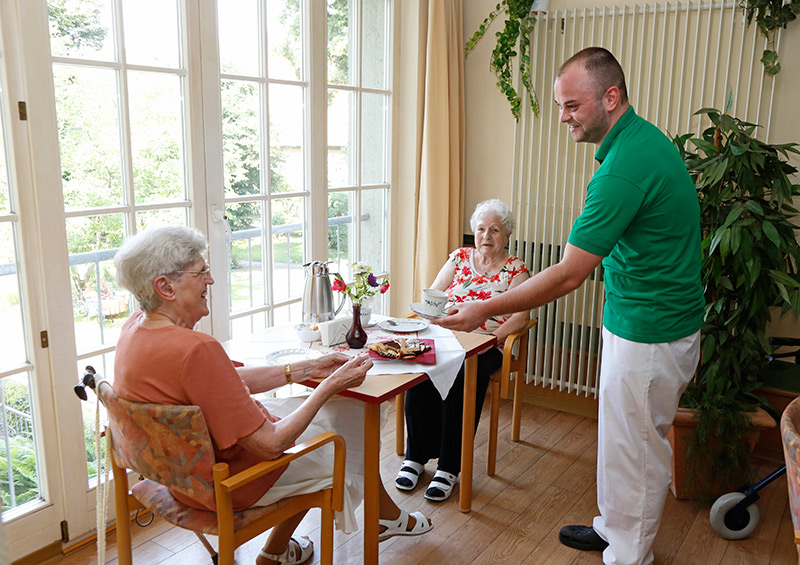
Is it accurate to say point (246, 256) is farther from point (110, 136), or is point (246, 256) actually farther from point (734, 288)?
point (734, 288)

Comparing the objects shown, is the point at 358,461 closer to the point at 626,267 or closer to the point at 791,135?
the point at 626,267

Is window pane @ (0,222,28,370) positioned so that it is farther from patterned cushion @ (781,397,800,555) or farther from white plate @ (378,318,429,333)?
patterned cushion @ (781,397,800,555)

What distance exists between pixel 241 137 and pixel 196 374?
5.14 feet

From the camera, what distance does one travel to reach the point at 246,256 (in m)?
3.08

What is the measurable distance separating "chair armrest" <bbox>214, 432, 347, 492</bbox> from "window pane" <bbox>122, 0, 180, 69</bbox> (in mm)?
1590

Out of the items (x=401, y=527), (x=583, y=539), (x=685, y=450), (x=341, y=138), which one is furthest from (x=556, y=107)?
(x=401, y=527)

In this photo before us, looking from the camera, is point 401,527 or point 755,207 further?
point 755,207

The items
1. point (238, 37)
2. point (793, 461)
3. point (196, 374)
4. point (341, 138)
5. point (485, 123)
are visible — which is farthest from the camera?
point (485, 123)

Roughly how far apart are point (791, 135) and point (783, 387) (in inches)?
46.9

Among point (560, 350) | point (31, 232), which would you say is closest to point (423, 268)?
point (560, 350)

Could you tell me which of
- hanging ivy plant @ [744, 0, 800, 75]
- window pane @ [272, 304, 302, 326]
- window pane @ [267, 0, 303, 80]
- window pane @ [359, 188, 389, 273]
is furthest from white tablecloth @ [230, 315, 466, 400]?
hanging ivy plant @ [744, 0, 800, 75]

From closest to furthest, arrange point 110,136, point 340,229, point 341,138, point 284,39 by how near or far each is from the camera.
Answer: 1. point 110,136
2. point 284,39
3. point 341,138
4. point 340,229

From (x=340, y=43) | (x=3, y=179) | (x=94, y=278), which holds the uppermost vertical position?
(x=340, y=43)

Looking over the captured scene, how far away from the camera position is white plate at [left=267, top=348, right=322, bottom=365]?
2.37m
